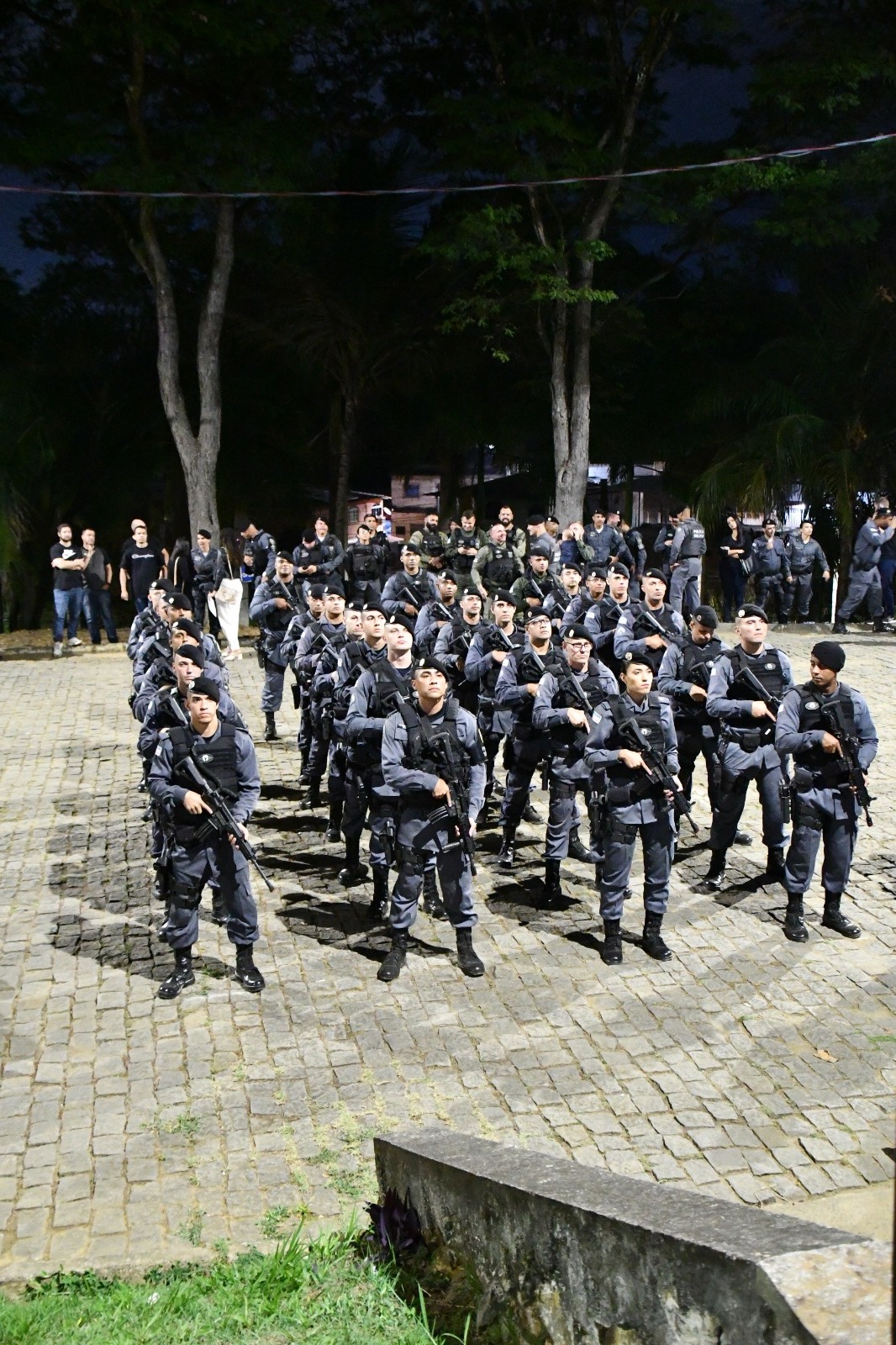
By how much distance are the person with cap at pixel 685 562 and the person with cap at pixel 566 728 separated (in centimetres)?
946

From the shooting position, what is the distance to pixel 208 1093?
6531 millimetres

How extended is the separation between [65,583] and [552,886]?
12.4 m

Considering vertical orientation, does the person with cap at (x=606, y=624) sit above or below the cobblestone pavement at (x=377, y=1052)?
above

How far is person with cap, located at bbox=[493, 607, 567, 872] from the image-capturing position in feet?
32.5

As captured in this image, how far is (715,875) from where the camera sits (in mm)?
9578

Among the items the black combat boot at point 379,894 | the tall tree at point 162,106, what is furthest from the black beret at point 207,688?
the tall tree at point 162,106

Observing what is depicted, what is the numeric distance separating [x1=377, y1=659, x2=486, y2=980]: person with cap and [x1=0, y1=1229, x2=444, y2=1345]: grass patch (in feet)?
10.3

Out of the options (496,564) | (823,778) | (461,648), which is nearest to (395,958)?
(823,778)

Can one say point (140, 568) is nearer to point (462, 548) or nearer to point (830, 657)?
point (462, 548)

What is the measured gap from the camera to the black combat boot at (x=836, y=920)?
8547 mm

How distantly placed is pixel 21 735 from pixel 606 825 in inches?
339

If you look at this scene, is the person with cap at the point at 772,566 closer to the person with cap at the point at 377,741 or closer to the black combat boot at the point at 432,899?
the person with cap at the point at 377,741

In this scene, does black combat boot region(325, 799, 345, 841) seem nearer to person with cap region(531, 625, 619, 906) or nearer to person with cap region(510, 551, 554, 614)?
person with cap region(531, 625, 619, 906)

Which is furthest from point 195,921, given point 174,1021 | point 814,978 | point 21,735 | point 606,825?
point 21,735
